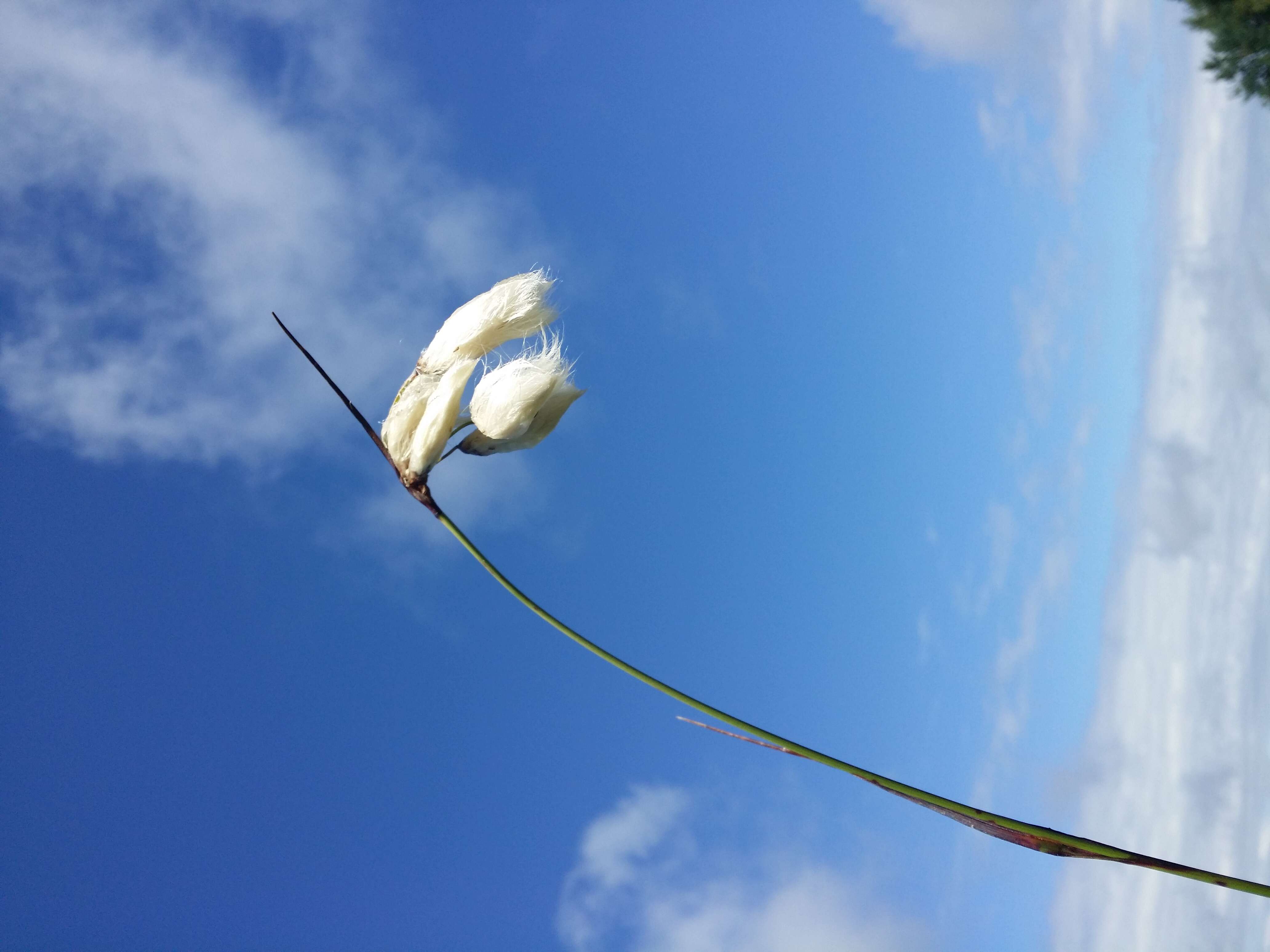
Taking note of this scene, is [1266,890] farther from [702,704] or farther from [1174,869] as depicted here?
[702,704]

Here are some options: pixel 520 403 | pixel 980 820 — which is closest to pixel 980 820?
pixel 980 820

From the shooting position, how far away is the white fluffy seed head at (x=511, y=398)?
1.56 metres

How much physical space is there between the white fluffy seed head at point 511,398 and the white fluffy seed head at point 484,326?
0.20 feet

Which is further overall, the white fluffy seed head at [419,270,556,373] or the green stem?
the white fluffy seed head at [419,270,556,373]

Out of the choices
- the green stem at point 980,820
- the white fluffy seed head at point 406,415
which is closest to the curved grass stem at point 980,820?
the green stem at point 980,820

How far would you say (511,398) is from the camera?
156 cm

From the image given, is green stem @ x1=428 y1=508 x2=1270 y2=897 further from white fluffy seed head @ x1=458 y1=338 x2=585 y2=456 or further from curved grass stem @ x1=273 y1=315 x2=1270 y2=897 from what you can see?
white fluffy seed head @ x1=458 y1=338 x2=585 y2=456

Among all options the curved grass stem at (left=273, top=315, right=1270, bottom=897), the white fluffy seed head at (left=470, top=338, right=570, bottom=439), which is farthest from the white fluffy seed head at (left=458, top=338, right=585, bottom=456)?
the curved grass stem at (left=273, top=315, right=1270, bottom=897)

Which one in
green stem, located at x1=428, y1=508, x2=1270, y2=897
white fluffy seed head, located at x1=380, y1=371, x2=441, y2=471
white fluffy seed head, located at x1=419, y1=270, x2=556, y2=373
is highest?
white fluffy seed head, located at x1=419, y1=270, x2=556, y2=373

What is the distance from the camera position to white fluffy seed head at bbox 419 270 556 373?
1.58 metres

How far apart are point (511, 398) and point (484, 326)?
163 millimetres

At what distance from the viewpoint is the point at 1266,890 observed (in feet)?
2.87

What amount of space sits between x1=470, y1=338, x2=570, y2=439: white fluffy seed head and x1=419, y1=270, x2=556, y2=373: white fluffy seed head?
62 mm

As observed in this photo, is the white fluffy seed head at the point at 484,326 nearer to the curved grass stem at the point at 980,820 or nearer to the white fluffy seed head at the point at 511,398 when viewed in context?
the white fluffy seed head at the point at 511,398
